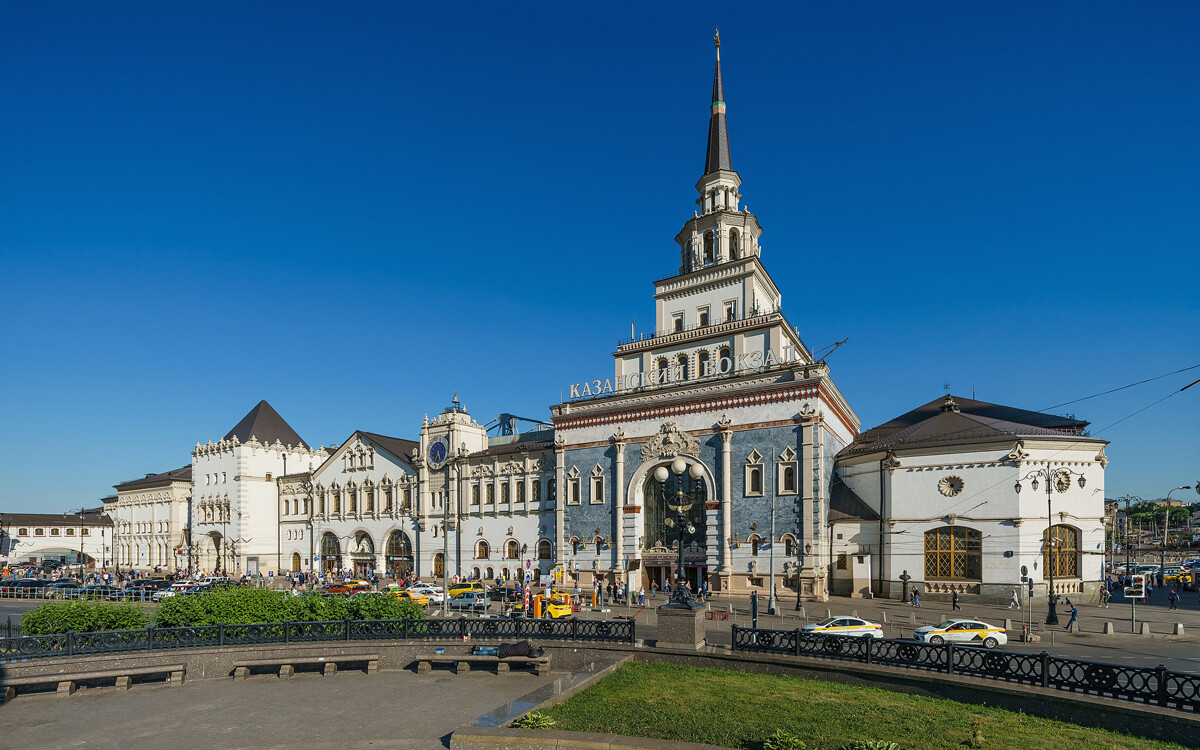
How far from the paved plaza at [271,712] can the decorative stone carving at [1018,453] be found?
103ft

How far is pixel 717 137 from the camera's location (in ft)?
176

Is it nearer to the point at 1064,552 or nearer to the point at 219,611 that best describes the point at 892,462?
the point at 1064,552

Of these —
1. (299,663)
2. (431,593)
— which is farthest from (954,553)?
(299,663)

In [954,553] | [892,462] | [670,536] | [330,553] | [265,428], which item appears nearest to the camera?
[954,553]

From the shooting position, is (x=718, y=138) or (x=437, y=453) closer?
(x=718, y=138)

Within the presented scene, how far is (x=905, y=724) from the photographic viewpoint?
12438mm

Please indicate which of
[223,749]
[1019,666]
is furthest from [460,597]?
[1019,666]

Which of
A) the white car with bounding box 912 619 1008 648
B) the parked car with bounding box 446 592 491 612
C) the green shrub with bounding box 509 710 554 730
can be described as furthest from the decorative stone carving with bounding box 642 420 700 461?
the green shrub with bounding box 509 710 554 730

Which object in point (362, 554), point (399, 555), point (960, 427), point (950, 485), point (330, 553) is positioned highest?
point (960, 427)

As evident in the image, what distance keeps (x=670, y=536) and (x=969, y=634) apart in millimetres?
22661

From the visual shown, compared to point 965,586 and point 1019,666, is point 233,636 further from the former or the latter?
point 965,586

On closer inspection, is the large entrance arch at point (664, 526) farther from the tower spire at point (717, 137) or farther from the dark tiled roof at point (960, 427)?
the tower spire at point (717, 137)

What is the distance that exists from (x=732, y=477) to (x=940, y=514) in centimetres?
1148

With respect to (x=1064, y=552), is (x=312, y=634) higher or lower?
higher
